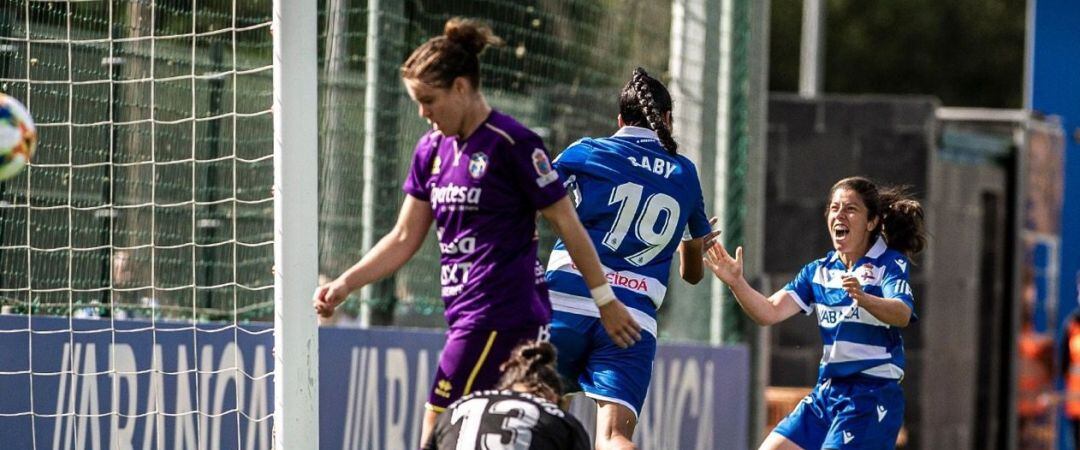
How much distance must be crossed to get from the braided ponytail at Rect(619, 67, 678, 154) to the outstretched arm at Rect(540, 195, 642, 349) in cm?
117

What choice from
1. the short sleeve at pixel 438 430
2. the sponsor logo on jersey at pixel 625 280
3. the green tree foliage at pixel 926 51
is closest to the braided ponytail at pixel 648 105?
the sponsor logo on jersey at pixel 625 280

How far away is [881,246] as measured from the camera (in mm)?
7531

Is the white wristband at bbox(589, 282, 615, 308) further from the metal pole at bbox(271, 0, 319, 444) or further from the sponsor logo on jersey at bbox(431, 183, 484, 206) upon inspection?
the metal pole at bbox(271, 0, 319, 444)

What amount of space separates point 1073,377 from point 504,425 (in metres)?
13.0

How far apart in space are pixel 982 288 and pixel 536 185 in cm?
1238

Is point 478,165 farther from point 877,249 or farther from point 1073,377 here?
point 1073,377

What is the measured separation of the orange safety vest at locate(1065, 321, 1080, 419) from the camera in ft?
55.8

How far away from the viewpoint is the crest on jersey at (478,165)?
561 centimetres

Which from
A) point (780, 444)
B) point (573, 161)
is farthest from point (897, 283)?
point (573, 161)

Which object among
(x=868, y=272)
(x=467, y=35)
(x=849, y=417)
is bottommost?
(x=849, y=417)

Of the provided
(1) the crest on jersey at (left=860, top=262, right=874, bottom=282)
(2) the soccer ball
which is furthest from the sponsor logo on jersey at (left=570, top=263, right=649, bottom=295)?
(2) the soccer ball

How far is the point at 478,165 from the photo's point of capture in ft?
18.4

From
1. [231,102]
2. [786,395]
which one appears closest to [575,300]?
[231,102]

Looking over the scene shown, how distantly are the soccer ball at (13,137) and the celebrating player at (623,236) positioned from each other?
201cm
